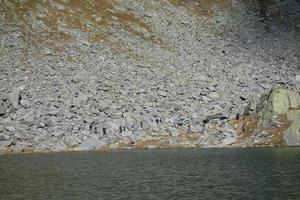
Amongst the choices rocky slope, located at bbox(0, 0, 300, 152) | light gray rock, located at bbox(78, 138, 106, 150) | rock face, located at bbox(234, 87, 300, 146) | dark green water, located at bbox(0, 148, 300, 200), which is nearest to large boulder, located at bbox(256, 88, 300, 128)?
rock face, located at bbox(234, 87, 300, 146)

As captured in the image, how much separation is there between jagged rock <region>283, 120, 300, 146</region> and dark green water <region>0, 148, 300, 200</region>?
11.5 feet

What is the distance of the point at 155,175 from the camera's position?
116 feet

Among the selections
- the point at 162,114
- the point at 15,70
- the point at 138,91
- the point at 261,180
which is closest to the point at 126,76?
the point at 138,91

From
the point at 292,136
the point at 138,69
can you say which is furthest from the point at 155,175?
the point at 138,69

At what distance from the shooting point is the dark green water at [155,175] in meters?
28.8

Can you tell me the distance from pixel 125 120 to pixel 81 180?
69.9ft

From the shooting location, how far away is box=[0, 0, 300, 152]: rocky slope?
5369 centimetres

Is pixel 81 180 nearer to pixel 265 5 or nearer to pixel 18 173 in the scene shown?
pixel 18 173

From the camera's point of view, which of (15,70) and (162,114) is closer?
(162,114)

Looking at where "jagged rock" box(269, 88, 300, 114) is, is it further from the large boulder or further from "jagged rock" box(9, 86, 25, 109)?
"jagged rock" box(9, 86, 25, 109)

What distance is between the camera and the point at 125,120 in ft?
180

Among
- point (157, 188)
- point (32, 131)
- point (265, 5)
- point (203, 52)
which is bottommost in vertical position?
point (32, 131)

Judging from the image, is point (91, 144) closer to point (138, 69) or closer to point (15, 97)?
point (15, 97)

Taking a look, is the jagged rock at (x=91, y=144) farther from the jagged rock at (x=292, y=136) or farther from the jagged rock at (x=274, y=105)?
the jagged rock at (x=292, y=136)
